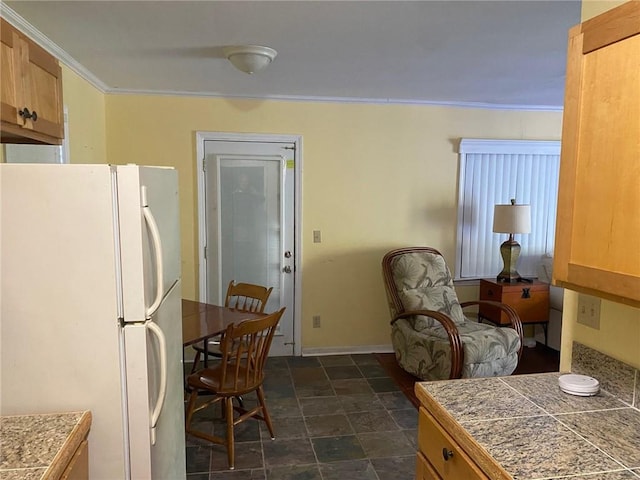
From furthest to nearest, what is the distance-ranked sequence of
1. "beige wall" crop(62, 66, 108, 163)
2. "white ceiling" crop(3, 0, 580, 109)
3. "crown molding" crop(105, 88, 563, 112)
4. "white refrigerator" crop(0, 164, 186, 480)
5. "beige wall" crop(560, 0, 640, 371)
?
"crown molding" crop(105, 88, 563, 112) → "beige wall" crop(62, 66, 108, 163) → "white ceiling" crop(3, 0, 580, 109) → "beige wall" crop(560, 0, 640, 371) → "white refrigerator" crop(0, 164, 186, 480)

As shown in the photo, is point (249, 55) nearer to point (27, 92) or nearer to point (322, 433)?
point (27, 92)

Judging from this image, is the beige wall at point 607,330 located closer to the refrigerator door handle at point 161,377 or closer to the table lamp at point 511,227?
the refrigerator door handle at point 161,377

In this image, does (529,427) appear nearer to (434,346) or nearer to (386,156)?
(434,346)

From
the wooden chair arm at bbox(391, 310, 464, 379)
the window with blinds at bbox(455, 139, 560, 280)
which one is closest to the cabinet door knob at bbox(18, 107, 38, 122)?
the wooden chair arm at bbox(391, 310, 464, 379)

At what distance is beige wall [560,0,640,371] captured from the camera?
1.42 m

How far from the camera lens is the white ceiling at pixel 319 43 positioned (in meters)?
2.16

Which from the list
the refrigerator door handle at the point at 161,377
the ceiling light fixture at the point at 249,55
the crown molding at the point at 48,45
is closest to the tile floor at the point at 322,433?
the refrigerator door handle at the point at 161,377

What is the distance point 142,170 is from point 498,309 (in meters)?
3.53

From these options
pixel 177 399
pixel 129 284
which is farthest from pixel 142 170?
pixel 177 399

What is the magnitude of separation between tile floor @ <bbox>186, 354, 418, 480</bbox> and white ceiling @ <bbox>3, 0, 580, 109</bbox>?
2349 millimetres

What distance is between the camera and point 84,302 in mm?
1362

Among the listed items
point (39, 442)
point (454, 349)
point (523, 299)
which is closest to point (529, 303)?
point (523, 299)

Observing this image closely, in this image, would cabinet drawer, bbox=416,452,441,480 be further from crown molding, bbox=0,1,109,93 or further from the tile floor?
crown molding, bbox=0,1,109,93

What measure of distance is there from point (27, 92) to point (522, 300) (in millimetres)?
3974
